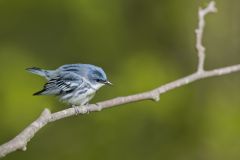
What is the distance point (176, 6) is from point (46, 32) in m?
1.42

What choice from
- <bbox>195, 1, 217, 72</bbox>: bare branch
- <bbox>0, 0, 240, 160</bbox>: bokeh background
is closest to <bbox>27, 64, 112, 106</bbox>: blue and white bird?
<bbox>195, 1, 217, 72</bbox>: bare branch

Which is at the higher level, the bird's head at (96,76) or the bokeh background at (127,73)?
the bokeh background at (127,73)

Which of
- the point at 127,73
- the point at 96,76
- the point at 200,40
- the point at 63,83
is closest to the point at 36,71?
the point at 63,83

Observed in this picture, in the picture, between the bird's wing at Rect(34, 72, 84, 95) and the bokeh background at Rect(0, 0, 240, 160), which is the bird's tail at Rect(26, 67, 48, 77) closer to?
the bird's wing at Rect(34, 72, 84, 95)

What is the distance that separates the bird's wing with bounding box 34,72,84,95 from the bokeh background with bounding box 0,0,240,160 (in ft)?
7.45

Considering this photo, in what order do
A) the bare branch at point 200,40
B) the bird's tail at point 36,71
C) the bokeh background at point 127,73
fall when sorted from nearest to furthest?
the bare branch at point 200,40 → the bird's tail at point 36,71 → the bokeh background at point 127,73

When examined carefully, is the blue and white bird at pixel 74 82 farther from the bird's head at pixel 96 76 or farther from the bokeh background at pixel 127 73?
the bokeh background at pixel 127 73

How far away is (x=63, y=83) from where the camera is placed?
3822mm

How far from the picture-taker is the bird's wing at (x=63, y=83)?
3814 mm

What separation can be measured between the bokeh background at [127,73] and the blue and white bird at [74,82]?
7.46ft

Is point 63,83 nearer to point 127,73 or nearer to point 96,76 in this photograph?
point 96,76

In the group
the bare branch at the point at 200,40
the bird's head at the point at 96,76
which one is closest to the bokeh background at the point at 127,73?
the bird's head at the point at 96,76

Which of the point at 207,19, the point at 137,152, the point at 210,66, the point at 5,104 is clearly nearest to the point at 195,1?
the point at 207,19

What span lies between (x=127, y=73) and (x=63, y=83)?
3042mm
